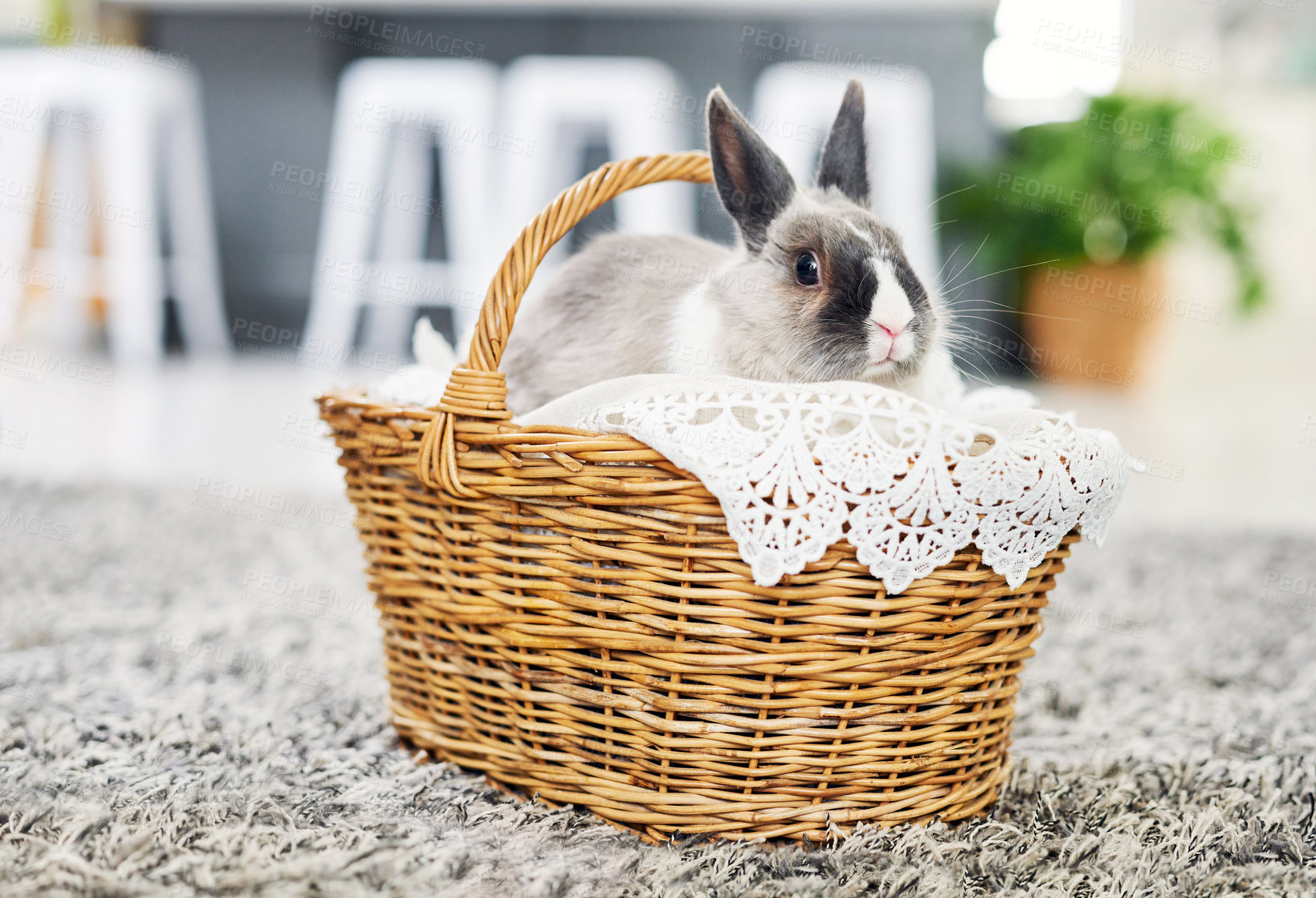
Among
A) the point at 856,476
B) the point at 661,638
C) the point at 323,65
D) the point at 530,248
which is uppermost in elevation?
the point at 323,65

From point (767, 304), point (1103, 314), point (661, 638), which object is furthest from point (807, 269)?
point (1103, 314)

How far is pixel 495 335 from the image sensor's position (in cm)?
74

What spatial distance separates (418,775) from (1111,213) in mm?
3190

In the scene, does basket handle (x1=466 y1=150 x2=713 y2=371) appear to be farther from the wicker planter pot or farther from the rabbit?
the wicker planter pot

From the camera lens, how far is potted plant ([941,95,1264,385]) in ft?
10.8

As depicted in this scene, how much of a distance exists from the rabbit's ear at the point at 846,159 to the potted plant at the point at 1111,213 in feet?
8.15

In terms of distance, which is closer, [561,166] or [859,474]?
[859,474]

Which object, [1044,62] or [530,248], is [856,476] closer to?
[530,248]

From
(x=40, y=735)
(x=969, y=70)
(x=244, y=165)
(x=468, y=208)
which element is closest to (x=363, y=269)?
(x=468, y=208)

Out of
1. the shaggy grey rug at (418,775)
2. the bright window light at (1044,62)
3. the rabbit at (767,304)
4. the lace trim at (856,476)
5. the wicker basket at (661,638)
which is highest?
the bright window light at (1044,62)

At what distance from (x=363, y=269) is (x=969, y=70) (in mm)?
2151

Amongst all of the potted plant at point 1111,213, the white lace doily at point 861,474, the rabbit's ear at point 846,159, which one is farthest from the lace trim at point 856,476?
the potted plant at point 1111,213

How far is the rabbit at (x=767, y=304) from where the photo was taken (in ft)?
2.66

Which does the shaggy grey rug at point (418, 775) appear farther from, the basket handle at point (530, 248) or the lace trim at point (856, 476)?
the basket handle at point (530, 248)
